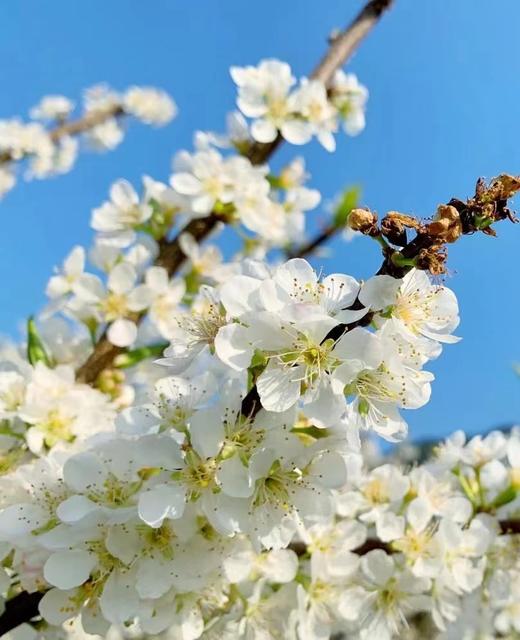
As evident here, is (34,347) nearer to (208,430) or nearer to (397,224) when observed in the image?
(208,430)

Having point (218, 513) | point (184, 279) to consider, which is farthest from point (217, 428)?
point (184, 279)

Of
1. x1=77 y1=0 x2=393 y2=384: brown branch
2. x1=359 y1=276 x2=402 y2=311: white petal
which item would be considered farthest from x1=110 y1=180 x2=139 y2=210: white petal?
x1=359 y1=276 x2=402 y2=311: white petal

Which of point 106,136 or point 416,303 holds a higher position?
point 106,136

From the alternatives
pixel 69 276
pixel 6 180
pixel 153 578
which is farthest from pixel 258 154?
pixel 6 180

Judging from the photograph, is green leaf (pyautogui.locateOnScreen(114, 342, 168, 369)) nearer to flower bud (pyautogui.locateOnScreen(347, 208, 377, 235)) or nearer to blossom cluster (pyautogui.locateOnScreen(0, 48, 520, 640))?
blossom cluster (pyautogui.locateOnScreen(0, 48, 520, 640))

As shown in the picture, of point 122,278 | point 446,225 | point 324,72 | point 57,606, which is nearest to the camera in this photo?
point 446,225
